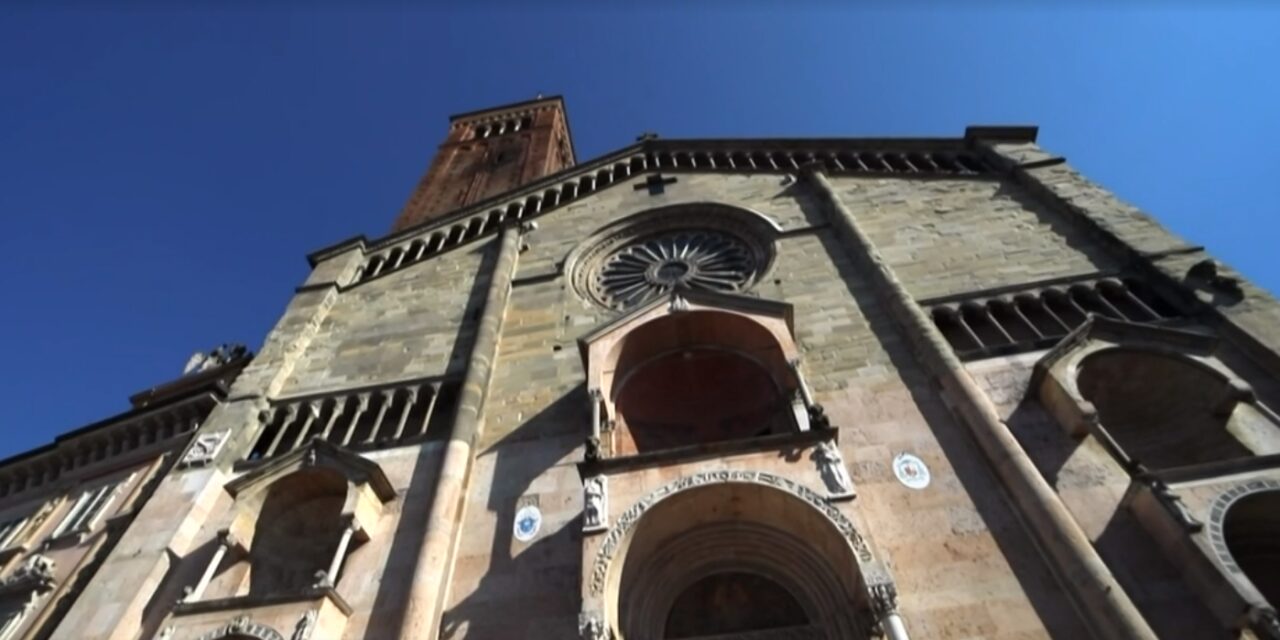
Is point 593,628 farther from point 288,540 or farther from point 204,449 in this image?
point 204,449

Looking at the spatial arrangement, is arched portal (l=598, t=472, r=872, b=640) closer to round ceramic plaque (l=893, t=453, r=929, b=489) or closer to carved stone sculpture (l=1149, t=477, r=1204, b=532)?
round ceramic plaque (l=893, t=453, r=929, b=489)

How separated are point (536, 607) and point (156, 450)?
36.2 ft

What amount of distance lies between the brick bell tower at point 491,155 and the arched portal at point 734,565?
21694 mm

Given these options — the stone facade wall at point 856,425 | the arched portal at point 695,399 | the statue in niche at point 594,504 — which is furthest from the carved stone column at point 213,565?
the arched portal at point 695,399

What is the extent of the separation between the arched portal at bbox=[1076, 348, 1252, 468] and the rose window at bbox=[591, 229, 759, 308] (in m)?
7.12

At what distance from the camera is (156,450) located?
50.8 feet

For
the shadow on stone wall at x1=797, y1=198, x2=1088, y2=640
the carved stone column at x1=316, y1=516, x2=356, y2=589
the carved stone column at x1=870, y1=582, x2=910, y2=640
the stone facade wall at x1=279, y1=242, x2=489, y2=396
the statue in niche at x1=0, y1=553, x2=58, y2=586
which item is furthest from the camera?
the stone facade wall at x1=279, y1=242, x2=489, y2=396

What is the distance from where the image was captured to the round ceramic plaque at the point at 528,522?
411 inches

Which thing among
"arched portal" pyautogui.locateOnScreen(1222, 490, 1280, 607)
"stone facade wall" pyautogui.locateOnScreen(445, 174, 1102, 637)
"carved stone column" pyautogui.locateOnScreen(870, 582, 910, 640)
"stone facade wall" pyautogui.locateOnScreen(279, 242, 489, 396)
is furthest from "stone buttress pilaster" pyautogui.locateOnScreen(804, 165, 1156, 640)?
"stone facade wall" pyautogui.locateOnScreen(279, 242, 489, 396)

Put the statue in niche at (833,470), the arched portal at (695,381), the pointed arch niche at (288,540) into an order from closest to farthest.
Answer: the statue in niche at (833,470) < the pointed arch niche at (288,540) < the arched portal at (695,381)

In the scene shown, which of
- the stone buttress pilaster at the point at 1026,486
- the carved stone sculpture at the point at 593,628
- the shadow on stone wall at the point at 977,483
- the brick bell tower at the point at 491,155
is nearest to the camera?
the stone buttress pilaster at the point at 1026,486

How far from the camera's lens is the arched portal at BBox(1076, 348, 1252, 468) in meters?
10.1

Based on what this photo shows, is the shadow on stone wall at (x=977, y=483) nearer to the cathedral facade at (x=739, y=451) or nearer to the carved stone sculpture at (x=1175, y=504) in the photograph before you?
the cathedral facade at (x=739, y=451)

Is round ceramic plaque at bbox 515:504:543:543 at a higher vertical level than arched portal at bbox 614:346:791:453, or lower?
lower
